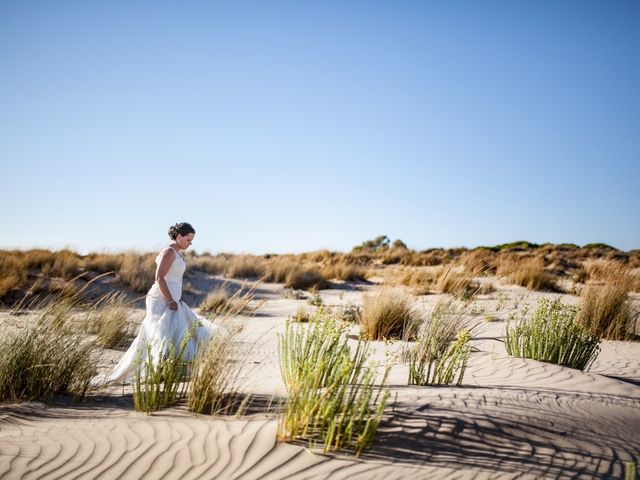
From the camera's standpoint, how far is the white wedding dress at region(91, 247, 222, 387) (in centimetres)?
522

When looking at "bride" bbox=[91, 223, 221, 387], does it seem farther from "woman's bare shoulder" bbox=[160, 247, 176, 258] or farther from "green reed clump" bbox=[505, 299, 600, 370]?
"green reed clump" bbox=[505, 299, 600, 370]

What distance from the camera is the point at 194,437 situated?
3.24 metres

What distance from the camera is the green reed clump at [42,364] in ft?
14.0

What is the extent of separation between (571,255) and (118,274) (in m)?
28.2

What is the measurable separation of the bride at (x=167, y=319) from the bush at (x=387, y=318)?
147 inches

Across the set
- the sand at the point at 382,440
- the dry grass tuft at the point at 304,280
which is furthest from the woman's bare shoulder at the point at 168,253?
the dry grass tuft at the point at 304,280

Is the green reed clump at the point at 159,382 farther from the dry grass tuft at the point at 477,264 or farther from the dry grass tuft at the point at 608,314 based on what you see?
the dry grass tuft at the point at 608,314

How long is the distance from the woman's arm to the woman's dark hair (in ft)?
0.79

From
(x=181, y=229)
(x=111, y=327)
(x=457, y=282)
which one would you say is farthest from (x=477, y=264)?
(x=111, y=327)

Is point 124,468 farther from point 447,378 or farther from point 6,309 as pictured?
point 6,309

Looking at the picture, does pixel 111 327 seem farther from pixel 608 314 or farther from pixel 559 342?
pixel 608 314

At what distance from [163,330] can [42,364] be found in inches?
54.1

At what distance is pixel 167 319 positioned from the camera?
5.60m

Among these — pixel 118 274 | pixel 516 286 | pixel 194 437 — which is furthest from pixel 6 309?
pixel 516 286
